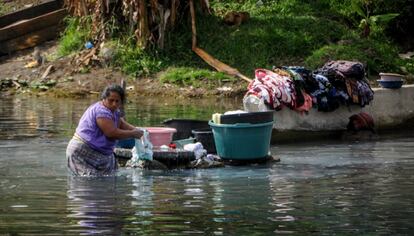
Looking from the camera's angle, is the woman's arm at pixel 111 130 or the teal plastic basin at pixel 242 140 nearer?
the woman's arm at pixel 111 130

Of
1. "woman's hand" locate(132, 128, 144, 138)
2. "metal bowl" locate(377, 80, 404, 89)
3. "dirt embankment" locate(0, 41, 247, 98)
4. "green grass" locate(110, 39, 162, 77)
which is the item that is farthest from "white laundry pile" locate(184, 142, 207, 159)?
"green grass" locate(110, 39, 162, 77)

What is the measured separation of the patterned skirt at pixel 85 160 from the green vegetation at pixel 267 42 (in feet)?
34.3

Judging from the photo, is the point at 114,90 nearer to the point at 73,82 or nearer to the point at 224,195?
the point at 224,195

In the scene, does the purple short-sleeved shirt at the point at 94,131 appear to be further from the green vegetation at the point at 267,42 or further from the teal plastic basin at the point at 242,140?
the green vegetation at the point at 267,42

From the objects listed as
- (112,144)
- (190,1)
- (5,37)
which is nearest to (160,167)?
(112,144)

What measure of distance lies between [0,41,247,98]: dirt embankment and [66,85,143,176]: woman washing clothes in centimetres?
985

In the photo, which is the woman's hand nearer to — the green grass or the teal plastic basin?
the teal plastic basin

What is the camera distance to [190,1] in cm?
2405

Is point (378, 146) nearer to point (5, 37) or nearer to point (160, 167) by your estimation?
point (160, 167)

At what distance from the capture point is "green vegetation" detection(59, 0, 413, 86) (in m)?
23.4

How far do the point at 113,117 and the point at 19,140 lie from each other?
14.3 ft

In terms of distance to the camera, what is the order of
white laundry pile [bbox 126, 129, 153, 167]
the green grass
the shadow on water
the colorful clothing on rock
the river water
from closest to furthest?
the river water → white laundry pile [bbox 126, 129, 153, 167] → the colorful clothing on rock → the shadow on water → the green grass

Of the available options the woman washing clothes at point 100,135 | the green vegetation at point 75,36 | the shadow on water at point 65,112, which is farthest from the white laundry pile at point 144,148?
the green vegetation at point 75,36

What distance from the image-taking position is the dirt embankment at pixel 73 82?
2264 centimetres
